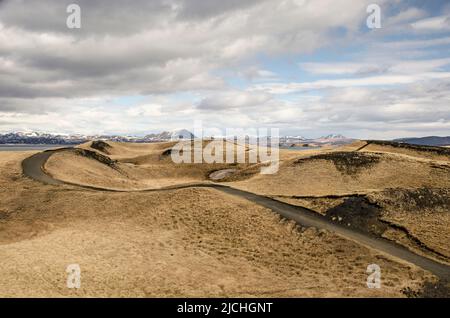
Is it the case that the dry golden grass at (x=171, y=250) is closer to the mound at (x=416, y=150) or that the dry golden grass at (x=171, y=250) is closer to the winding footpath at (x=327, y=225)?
the winding footpath at (x=327, y=225)

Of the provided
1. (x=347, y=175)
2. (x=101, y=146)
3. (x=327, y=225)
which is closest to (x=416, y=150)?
(x=347, y=175)

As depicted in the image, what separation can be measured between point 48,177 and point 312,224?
35476 mm

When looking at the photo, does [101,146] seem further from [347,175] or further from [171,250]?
[171,250]

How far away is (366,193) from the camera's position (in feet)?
115

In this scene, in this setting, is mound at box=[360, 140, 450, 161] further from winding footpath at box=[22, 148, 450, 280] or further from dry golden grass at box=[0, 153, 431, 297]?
dry golden grass at box=[0, 153, 431, 297]

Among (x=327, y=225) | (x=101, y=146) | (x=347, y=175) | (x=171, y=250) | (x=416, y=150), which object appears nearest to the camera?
(x=171, y=250)

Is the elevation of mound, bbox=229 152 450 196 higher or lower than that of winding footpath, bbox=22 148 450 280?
higher

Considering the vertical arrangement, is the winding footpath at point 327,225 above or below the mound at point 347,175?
below

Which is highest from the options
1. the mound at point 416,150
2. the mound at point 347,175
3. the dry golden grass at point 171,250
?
the mound at point 416,150

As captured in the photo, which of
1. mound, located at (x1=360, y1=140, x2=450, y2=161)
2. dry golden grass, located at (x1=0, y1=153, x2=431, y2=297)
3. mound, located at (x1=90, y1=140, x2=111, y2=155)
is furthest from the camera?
mound, located at (x1=90, y1=140, x2=111, y2=155)

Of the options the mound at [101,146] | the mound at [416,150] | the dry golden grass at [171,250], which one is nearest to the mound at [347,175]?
the dry golden grass at [171,250]

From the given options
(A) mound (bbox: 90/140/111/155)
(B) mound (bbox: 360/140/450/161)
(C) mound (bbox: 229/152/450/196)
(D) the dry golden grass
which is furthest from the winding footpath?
(A) mound (bbox: 90/140/111/155)
